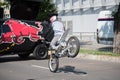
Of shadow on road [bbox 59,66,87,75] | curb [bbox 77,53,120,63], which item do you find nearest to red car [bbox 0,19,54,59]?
curb [bbox 77,53,120,63]

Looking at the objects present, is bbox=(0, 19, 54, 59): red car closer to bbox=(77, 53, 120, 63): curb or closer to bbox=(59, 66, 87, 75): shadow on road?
bbox=(77, 53, 120, 63): curb

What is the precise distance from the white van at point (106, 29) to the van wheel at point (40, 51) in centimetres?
675

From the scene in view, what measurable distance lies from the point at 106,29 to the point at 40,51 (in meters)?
7.32

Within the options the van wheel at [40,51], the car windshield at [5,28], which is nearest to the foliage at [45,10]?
the van wheel at [40,51]

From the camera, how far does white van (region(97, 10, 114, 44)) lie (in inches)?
910

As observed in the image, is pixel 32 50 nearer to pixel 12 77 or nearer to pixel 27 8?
pixel 12 77

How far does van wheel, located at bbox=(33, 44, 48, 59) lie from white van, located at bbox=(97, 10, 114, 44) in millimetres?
6752

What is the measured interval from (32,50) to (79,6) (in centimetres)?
2282

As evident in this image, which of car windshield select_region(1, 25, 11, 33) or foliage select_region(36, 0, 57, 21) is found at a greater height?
foliage select_region(36, 0, 57, 21)

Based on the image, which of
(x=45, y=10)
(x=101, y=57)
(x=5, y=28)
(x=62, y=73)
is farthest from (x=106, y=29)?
(x=62, y=73)

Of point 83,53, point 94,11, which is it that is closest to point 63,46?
point 83,53

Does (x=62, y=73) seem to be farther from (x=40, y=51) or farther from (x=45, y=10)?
(x=45, y=10)

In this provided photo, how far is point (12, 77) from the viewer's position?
39.1 ft

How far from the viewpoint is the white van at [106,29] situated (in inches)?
910
